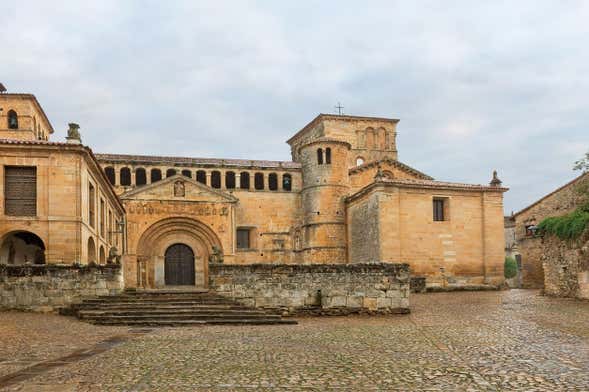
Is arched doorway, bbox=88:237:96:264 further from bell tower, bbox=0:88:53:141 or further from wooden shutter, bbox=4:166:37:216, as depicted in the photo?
bell tower, bbox=0:88:53:141

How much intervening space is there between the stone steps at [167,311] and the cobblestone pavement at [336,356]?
0.88m

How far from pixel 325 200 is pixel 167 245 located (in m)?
10.9

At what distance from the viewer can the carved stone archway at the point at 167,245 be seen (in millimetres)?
35000

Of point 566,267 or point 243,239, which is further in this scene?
point 243,239

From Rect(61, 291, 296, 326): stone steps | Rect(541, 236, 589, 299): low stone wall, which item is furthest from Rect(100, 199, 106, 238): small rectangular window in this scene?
Rect(541, 236, 589, 299): low stone wall

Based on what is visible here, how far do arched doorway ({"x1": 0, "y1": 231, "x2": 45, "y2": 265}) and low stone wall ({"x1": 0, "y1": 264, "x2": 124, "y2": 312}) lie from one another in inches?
210

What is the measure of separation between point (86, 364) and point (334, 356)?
4130 mm

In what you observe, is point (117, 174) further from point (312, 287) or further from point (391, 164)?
point (312, 287)

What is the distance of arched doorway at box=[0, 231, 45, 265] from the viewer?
2309cm

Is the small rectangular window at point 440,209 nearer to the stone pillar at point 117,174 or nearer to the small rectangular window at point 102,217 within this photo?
the small rectangular window at point 102,217

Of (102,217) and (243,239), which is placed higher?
(102,217)


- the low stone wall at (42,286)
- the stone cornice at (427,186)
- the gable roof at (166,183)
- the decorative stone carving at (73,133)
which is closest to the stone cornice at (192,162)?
the gable roof at (166,183)

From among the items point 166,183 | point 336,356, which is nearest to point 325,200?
point 166,183

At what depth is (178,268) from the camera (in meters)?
36.1
